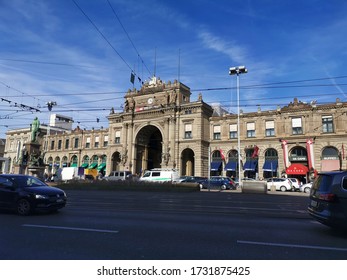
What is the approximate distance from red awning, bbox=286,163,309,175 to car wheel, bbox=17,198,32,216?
3941 centimetres

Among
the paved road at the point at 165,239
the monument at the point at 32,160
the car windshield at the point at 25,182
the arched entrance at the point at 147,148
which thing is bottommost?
the paved road at the point at 165,239

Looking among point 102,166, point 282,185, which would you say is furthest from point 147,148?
point 282,185

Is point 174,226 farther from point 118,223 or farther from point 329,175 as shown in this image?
point 329,175

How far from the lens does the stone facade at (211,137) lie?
139 feet

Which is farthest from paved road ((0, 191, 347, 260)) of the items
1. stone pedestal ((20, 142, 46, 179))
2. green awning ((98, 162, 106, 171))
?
green awning ((98, 162, 106, 171))

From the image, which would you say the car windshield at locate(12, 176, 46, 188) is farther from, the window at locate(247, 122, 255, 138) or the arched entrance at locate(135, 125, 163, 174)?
the arched entrance at locate(135, 125, 163, 174)

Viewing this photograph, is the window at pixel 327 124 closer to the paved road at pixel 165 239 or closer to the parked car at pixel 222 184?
the parked car at pixel 222 184

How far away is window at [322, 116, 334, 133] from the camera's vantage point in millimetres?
42156

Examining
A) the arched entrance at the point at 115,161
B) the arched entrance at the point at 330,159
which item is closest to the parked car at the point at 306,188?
the arched entrance at the point at 330,159

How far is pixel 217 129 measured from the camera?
5156 centimetres

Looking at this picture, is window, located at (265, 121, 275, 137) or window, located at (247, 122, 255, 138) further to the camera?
window, located at (247, 122, 255, 138)

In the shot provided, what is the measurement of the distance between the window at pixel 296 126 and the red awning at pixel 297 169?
5506mm

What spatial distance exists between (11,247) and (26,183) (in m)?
5.97

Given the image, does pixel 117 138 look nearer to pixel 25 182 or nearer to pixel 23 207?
pixel 25 182
